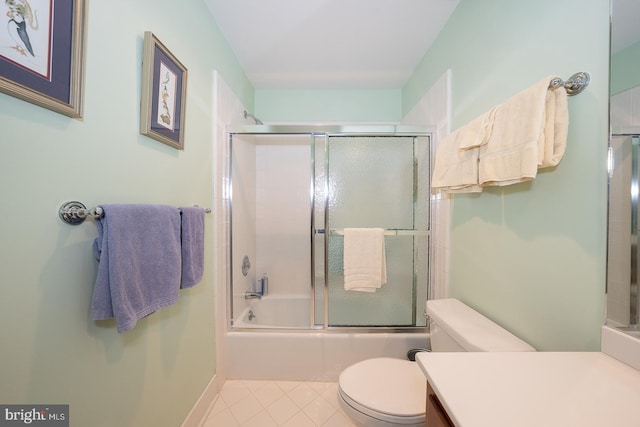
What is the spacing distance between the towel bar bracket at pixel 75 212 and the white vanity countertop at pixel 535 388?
1.06m

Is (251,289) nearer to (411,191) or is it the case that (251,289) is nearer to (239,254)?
(239,254)

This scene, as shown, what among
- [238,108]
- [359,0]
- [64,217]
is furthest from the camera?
[238,108]

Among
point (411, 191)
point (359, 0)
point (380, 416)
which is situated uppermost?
point (359, 0)

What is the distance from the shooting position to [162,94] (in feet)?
3.29

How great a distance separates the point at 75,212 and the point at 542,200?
5.01 ft

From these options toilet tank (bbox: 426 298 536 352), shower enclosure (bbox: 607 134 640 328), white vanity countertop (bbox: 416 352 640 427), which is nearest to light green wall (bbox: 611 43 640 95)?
shower enclosure (bbox: 607 134 640 328)

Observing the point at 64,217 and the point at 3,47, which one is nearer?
the point at 3,47

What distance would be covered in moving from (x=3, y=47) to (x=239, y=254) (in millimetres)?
1584

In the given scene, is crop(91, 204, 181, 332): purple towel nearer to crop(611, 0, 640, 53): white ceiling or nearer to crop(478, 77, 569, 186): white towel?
crop(478, 77, 569, 186): white towel

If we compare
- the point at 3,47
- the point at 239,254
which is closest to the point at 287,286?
the point at 239,254

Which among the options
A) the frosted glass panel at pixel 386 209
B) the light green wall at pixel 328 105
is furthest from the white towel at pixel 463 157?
the light green wall at pixel 328 105

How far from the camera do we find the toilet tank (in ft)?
2.94

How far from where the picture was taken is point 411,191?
176 cm

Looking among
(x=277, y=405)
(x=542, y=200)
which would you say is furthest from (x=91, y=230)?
(x=542, y=200)
